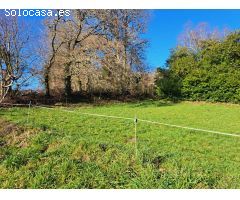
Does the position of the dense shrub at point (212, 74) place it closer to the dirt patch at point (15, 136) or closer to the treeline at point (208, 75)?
the treeline at point (208, 75)

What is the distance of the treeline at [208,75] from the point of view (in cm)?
2933

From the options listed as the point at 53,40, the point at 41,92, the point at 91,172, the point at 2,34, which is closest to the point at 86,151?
the point at 91,172

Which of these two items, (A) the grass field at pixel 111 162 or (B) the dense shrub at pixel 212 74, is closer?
(A) the grass field at pixel 111 162

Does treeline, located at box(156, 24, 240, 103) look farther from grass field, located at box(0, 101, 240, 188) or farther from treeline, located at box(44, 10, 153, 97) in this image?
grass field, located at box(0, 101, 240, 188)

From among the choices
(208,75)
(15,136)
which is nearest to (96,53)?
(208,75)

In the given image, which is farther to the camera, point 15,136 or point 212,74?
point 212,74

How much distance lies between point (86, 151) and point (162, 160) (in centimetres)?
169

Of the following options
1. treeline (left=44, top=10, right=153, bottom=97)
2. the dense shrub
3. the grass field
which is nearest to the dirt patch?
the grass field

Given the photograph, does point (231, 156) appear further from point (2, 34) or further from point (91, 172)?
point (2, 34)

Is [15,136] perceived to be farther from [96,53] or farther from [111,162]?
[96,53]

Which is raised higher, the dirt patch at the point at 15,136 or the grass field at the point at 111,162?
the dirt patch at the point at 15,136

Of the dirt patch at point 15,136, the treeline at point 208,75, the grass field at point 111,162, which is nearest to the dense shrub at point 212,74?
the treeline at point 208,75

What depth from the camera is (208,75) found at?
31188mm

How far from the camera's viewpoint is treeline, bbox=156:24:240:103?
96.2ft
